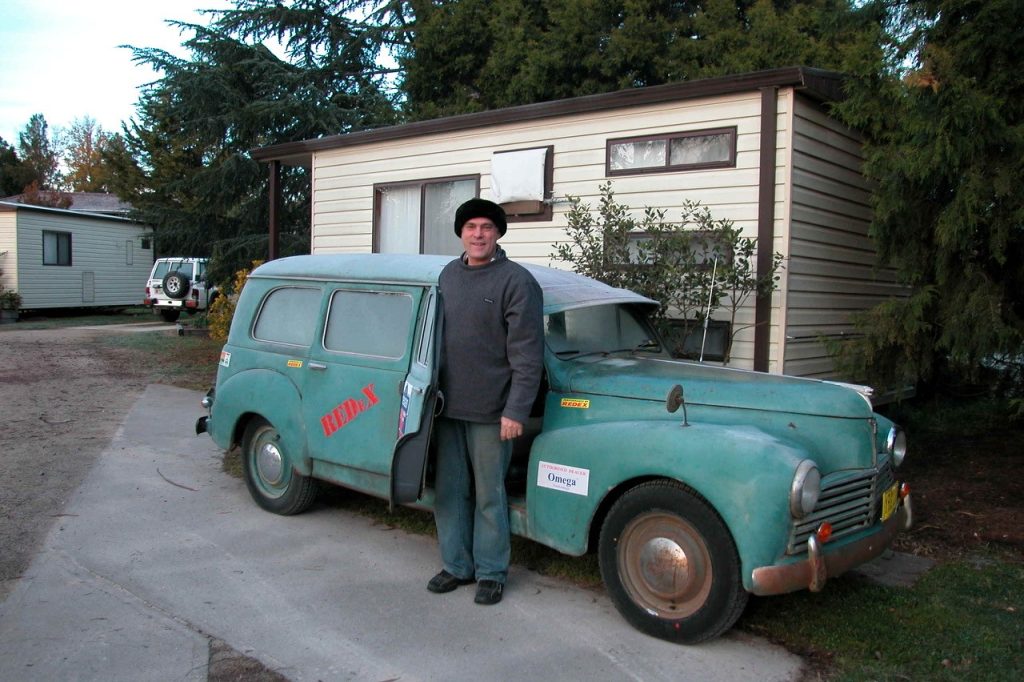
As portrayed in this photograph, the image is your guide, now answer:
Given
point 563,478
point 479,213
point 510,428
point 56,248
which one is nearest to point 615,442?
point 563,478

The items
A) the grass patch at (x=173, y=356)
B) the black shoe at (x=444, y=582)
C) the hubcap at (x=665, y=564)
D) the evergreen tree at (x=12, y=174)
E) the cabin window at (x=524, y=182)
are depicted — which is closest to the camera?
the hubcap at (x=665, y=564)

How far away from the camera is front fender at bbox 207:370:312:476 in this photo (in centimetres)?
537

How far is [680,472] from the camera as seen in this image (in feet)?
12.0

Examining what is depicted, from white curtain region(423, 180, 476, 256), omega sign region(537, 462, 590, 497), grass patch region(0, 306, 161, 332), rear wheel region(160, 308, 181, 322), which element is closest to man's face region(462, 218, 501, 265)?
omega sign region(537, 462, 590, 497)

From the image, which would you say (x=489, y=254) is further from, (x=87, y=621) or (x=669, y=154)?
(x=669, y=154)

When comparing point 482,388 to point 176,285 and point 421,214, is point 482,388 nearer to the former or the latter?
point 421,214

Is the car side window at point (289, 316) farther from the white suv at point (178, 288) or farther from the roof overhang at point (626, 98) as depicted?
the white suv at point (178, 288)

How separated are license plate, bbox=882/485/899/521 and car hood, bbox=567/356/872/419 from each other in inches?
17.0

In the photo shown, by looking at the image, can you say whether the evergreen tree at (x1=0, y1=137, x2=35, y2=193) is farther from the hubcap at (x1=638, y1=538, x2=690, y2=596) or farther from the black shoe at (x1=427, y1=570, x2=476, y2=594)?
the hubcap at (x1=638, y1=538, x2=690, y2=596)

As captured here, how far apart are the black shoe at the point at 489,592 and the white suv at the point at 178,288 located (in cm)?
1875

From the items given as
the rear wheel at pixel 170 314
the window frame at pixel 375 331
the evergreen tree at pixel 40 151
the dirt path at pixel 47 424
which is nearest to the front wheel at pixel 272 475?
the window frame at pixel 375 331

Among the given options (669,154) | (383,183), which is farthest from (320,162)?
(669,154)

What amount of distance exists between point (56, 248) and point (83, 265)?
3.31 ft

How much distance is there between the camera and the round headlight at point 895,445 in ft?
13.8
